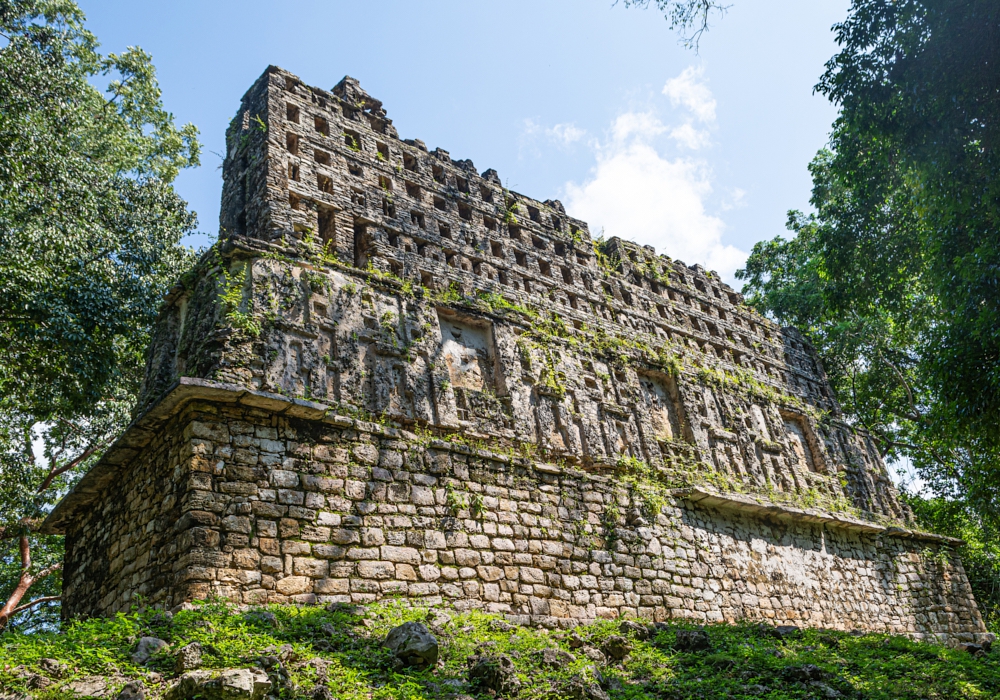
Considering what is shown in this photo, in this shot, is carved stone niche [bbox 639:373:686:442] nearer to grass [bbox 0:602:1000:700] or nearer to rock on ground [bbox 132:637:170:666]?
grass [bbox 0:602:1000:700]

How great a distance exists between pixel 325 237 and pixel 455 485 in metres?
4.18

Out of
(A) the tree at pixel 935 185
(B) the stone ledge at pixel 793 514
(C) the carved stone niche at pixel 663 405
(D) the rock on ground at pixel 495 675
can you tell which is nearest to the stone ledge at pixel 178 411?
(B) the stone ledge at pixel 793 514

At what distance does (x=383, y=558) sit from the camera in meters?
7.56

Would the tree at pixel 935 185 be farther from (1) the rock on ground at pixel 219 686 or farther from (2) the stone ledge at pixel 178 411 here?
(1) the rock on ground at pixel 219 686

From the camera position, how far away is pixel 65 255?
1348 centimetres

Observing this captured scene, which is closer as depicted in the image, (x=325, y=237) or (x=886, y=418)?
(x=325, y=237)

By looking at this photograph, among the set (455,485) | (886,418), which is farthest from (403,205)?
(886,418)

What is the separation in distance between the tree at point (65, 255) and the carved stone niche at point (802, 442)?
13.7 meters

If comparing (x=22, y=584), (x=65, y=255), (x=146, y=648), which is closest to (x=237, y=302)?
(x=146, y=648)

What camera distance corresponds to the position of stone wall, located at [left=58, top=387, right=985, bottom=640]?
6879mm

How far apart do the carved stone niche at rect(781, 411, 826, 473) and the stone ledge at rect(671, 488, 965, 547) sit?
59.0 inches

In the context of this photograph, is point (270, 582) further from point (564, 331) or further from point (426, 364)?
point (564, 331)

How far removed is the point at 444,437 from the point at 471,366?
5.02 ft

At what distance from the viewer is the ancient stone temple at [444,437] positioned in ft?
24.1
